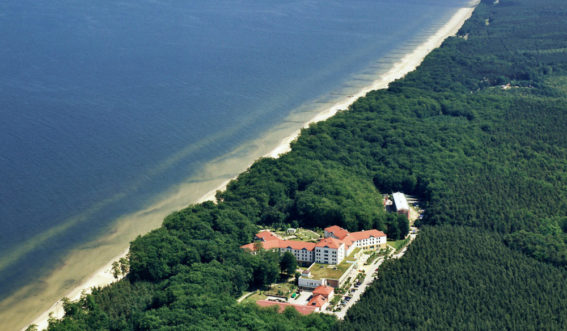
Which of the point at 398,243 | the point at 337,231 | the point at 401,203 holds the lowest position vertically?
the point at 398,243

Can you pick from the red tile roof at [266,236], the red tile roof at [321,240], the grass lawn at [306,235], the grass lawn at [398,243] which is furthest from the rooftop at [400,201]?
the red tile roof at [266,236]

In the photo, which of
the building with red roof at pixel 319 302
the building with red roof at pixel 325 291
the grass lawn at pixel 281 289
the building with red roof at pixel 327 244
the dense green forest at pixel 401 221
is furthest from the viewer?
the building with red roof at pixel 327 244

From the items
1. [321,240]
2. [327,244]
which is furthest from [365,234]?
[327,244]

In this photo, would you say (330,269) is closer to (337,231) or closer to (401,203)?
(337,231)

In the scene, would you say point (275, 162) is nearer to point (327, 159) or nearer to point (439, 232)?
point (327, 159)

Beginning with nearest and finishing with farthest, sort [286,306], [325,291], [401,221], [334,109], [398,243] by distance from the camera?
[286,306]
[325,291]
[398,243]
[401,221]
[334,109]

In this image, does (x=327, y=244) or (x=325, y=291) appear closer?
(x=325, y=291)

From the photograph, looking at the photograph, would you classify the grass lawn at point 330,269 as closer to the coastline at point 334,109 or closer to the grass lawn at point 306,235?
the grass lawn at point 306,235
